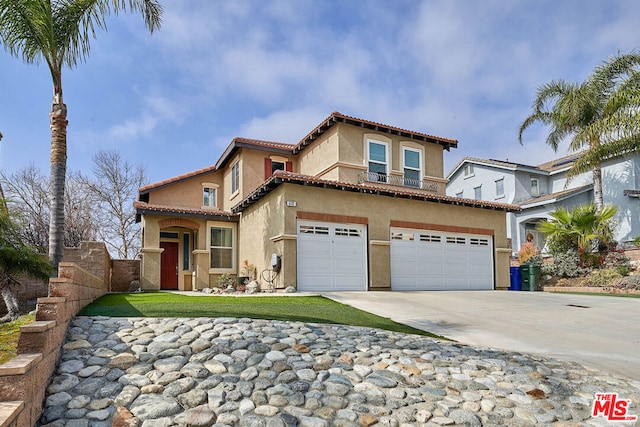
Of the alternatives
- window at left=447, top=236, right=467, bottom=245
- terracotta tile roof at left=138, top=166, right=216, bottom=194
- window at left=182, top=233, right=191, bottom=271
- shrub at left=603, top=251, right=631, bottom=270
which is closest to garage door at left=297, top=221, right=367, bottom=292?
window at left=447, top=236, right=467, bottom=245

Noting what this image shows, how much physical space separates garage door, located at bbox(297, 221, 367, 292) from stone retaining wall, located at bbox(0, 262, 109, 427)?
866cm

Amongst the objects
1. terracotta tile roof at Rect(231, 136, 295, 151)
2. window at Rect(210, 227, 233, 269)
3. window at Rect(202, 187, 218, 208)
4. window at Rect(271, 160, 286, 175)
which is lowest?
window at Rect(210, 227, 233, 269)

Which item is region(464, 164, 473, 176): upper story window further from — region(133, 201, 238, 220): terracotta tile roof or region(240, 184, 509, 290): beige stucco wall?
region(133, 201, 238, 220): terracotta tile roof

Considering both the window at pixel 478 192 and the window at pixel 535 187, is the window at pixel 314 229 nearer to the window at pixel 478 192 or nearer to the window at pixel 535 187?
the window at pixel 478 192

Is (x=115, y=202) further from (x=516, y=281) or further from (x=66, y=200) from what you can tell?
(x=516, y=281)

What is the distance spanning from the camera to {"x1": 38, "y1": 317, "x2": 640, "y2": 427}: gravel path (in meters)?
4.59

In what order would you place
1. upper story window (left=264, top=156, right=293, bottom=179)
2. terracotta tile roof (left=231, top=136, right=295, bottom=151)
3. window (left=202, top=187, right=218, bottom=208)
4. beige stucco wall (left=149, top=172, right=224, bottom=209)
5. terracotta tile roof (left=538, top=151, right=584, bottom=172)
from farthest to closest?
terracotta tile roof (left=538, top=151, right=584, bottom=172)
window (left=202, top=187, right=218, bottom=208)
beige stucco wall (left=149, top=172, right=224, bottom=209)
upper story window (left=264, top=156, right=293, bottom=179)
terracotta tile roof (left=231, top=136, right=295, bottom=151)

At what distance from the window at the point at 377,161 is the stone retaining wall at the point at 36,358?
13.4 metres

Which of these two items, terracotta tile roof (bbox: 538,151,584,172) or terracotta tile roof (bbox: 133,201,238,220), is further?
terracotta tile roof (bbox: 538,151,584,172)

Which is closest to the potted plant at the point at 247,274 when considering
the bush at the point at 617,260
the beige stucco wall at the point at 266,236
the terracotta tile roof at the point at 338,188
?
the beige stucco wall at the point at 266,236

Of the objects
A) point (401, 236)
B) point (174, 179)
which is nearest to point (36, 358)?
point (401, 236)

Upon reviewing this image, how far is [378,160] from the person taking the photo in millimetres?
18281

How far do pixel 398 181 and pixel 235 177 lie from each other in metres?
7.64

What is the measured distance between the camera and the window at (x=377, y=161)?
Result: 59.2 ft
